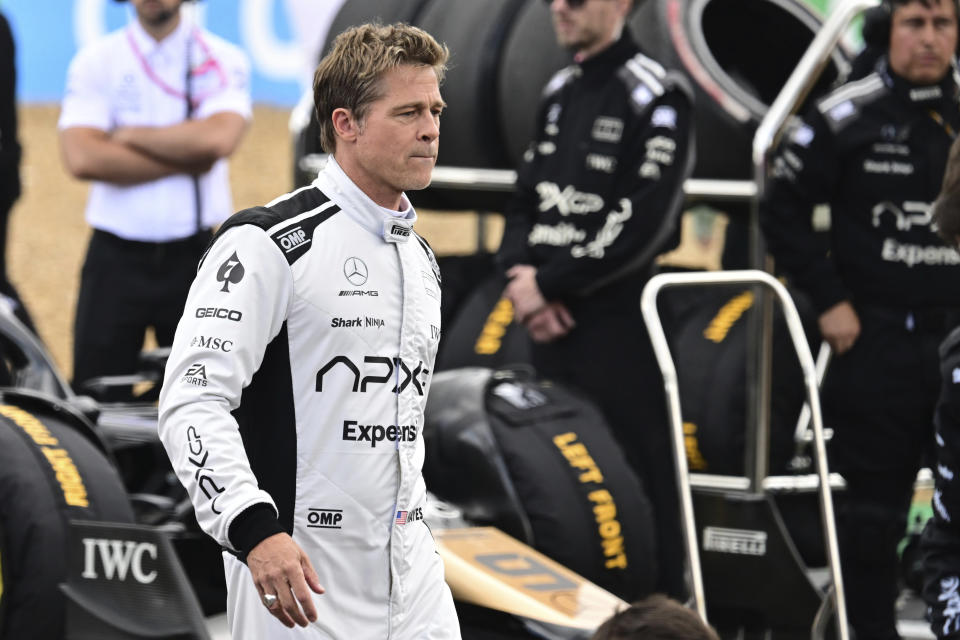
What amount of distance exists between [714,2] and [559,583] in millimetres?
2958

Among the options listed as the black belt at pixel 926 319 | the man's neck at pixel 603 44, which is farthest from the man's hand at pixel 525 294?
the black belt at pixel 926 319

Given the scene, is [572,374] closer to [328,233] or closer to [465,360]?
[465,360]

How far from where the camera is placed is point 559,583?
14.6 feet

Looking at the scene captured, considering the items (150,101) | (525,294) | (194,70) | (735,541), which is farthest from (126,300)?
(735,541)

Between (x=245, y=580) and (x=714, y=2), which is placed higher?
(x=714, y=2)

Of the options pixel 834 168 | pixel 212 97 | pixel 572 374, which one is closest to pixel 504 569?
pixel 572 374

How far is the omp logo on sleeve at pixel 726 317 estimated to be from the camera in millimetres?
6078

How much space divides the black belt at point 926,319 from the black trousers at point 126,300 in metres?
2.56

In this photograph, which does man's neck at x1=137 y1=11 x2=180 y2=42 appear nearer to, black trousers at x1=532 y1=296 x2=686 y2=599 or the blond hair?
black trousers at x1=532 y1=296 x2=686 y2=599

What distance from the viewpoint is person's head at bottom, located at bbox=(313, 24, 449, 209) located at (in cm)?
294

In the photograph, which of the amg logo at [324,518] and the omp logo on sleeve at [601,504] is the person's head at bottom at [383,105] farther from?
the omp logo on sleeve at [601,504]

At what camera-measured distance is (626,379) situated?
539 centimetres

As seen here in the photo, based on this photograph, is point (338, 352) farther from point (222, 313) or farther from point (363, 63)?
point (363, 63)

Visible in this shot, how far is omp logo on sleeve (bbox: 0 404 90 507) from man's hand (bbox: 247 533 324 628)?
1.61 m
